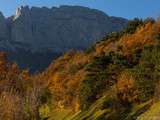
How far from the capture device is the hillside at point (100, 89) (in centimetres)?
5612

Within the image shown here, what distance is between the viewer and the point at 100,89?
6969 cm

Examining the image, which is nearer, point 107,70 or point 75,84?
point 107,70

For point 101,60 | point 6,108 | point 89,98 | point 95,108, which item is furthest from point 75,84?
point 6,108

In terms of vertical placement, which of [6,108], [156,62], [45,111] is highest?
[156,62]

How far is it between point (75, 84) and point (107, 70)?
12.5m

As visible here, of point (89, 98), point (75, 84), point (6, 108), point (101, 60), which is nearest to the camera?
point (6, 108)

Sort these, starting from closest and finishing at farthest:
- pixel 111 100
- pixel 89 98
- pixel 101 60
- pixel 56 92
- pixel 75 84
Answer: pixel 111 100, pixel 89 98, pixel 101 60, pixel 75 84, pixel 56 92

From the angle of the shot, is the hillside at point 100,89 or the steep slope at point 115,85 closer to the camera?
the hillside at point 100,89

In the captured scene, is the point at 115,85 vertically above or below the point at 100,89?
above

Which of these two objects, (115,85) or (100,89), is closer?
(115,85)

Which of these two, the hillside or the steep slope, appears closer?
the hillside

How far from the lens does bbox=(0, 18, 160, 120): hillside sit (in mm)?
56125

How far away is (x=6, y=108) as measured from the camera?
56188 mm

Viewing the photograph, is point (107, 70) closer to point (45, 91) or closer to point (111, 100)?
point (111, 100)
